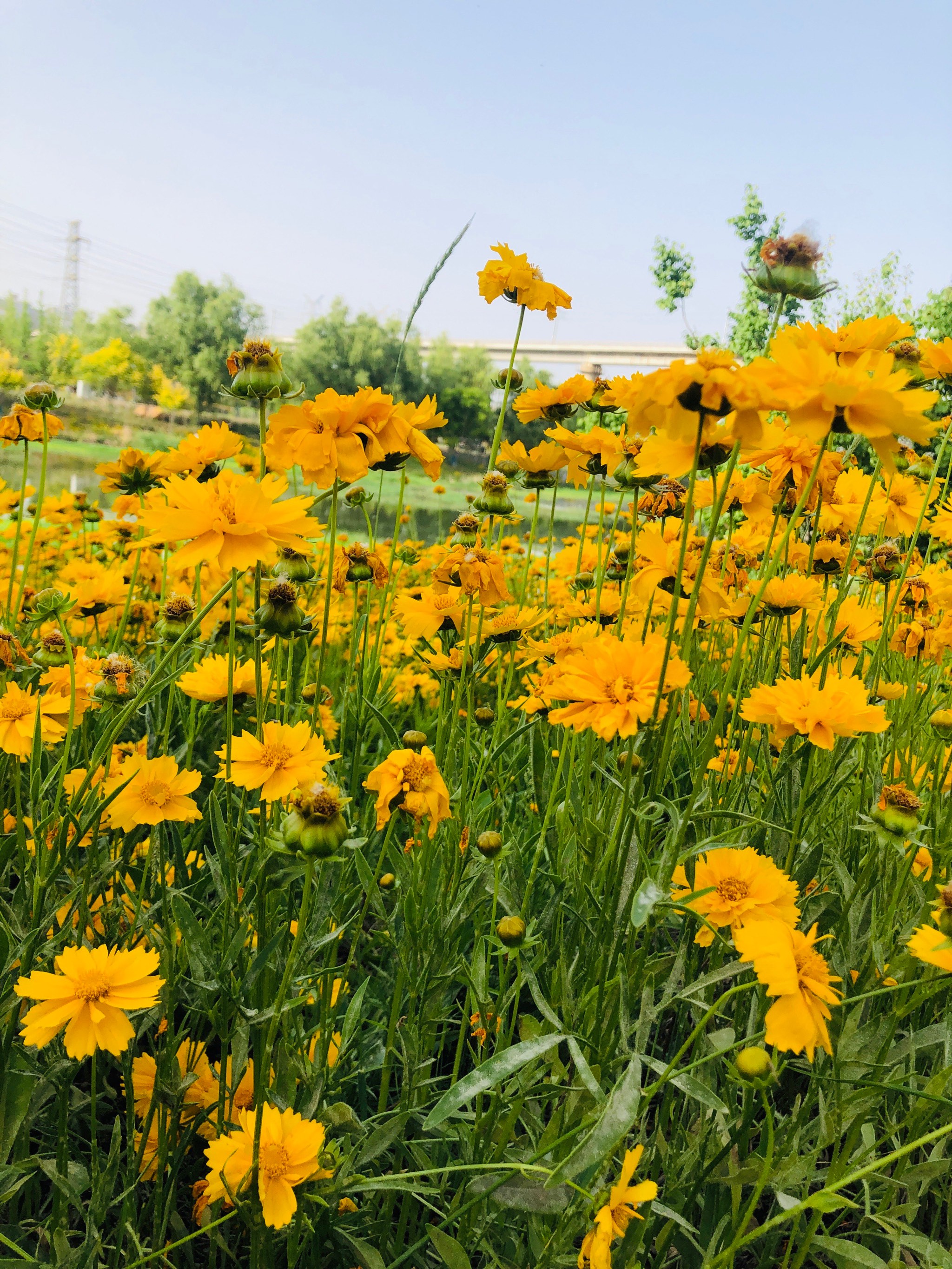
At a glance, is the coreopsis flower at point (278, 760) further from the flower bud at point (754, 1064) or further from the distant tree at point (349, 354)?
the distant tree at point (349, 354)

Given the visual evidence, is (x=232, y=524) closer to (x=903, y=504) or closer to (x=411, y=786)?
(x=411, y=786)

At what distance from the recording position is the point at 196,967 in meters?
0.62

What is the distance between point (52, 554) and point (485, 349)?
26206 millimetres

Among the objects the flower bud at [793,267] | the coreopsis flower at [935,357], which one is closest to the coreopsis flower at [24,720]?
the flower bud at [793,267]

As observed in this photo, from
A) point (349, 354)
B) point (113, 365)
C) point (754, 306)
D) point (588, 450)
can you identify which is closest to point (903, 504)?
point (588, 450)

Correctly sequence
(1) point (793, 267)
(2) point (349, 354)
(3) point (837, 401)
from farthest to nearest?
(2) point (349, 354)
(1) point (793, 267)
(3) point (837, 401)

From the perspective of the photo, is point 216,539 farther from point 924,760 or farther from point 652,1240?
point 924,760

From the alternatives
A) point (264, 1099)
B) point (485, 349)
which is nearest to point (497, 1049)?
point (264, 1099)

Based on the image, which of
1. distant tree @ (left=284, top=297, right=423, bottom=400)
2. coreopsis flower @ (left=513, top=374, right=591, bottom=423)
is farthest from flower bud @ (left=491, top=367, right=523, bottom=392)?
distant tree @ (left=284, top=297, right=423, bottom=400)

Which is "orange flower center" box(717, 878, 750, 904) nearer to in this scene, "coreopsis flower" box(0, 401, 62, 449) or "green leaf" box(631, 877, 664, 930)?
"green leaf" box(631, 877, 664, 930)

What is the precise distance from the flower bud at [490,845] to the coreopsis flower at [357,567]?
0.46 m

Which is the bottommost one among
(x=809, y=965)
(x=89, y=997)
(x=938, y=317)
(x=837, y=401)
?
(x=89, y=997)

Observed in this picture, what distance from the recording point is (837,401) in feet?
1.38

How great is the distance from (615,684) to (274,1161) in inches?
15.5
